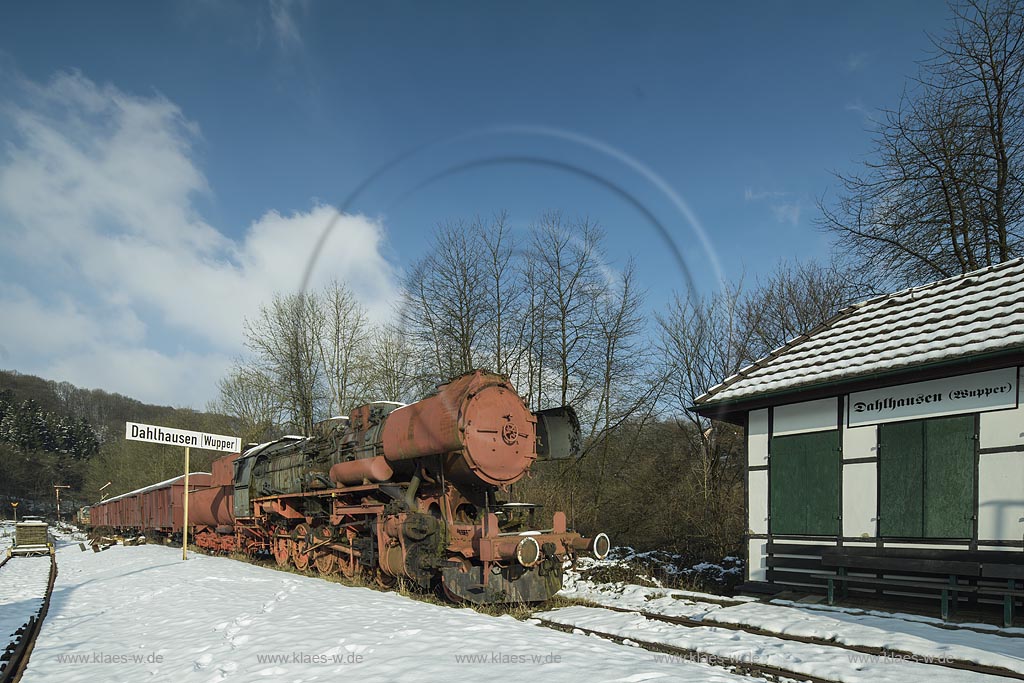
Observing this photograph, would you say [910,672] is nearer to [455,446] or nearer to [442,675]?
[442,675]

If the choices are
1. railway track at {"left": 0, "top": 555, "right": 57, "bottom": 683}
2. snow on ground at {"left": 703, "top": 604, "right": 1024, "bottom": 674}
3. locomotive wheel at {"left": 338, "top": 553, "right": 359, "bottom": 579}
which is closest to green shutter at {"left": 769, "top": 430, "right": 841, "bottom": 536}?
snow on ground at {"left": 703, "top": 604, "right": 1024, "bottom": 674}

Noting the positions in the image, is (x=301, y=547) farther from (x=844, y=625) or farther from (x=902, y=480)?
(x=902, y=480)

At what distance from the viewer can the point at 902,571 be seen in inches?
373

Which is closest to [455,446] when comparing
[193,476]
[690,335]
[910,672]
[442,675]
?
[442,675]

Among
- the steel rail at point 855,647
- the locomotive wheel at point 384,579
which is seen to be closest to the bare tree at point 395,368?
the locomotive wheel at point 384,579

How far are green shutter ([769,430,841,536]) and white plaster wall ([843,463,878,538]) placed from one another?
146 mm

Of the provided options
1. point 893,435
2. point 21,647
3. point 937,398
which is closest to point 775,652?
point 893,435

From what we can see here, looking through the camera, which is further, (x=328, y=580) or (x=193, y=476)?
(x=193, y=476)

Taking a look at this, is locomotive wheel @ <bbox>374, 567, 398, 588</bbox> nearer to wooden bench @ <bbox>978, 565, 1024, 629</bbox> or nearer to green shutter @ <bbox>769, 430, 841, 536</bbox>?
green shutter @ <bbox>769, 430, 841, 536</bbox>

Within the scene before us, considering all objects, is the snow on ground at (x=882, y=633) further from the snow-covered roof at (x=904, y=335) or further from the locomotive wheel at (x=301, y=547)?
the locomotive wheel at (x=301, y=547)

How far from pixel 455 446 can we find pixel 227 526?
48.8ft

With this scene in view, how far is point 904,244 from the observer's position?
61.6ft

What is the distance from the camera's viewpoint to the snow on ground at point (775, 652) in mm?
6328

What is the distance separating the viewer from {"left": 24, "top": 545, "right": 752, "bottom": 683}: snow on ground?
19.4ft
